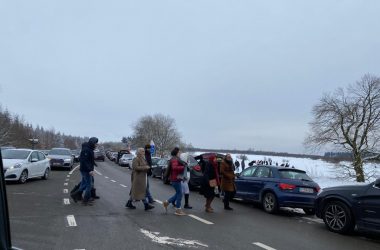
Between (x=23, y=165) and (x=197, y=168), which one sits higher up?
(x=197, y=168)

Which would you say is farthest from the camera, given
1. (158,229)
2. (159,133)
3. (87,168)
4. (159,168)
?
(159,133)

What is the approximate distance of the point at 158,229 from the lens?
345 inches

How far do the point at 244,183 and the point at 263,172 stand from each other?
3.31 feet

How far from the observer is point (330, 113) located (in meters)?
40.4

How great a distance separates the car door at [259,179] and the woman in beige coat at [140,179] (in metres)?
3.68

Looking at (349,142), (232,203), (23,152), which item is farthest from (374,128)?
(23,152)

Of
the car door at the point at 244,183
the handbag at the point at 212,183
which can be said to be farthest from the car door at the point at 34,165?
the handbag at the point at 212,183

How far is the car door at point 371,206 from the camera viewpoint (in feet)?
27.7

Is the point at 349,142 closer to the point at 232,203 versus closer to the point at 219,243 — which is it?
the point at 232,203

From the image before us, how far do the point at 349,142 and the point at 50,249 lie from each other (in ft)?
119

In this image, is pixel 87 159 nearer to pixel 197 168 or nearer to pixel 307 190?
pixel 307 190

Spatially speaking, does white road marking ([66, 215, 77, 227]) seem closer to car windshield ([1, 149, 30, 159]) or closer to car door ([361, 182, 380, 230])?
car door ([361, 182, 380, 230])

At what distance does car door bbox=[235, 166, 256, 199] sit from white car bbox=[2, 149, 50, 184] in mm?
9245

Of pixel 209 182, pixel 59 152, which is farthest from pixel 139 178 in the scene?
pixel 59 152
